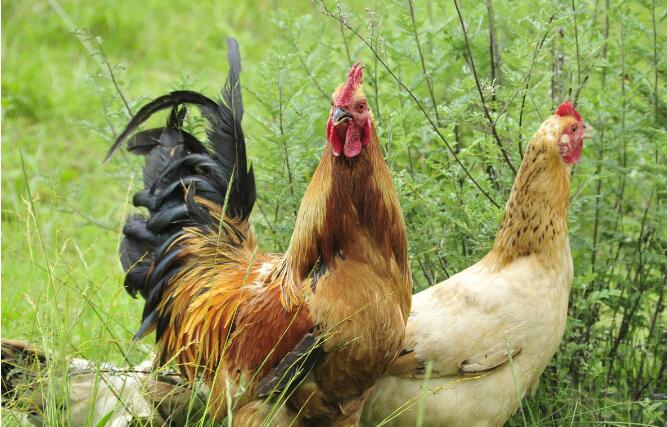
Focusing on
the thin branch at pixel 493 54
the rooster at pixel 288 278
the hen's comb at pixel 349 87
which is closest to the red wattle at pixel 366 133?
the rooster at pixel 288 278

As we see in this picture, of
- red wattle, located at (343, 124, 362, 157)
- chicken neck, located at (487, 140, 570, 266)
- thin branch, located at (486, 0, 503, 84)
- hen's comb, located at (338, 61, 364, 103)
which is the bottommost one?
chicken neck, located at (487, 140, 570, 266)

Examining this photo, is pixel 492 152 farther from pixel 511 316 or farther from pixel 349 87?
pixel 349 87

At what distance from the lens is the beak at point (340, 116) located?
3.03m

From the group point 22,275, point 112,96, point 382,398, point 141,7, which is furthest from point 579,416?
point 141,7

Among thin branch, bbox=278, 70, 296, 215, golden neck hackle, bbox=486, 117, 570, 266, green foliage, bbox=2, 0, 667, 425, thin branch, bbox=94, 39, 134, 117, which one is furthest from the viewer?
thin branch, bbox=94, 39, 134, 117

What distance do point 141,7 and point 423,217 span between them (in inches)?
213

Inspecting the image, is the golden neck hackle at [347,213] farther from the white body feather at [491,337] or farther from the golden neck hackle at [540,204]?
the golden neck hackle at [540,204]

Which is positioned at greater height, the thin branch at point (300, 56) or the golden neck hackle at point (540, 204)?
the thin branch at point (300, 56)

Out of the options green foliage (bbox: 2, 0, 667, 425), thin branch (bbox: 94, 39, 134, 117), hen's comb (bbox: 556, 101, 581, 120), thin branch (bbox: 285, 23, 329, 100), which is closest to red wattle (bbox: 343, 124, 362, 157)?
green foliage (bbox: 2, 0, 667, 425)

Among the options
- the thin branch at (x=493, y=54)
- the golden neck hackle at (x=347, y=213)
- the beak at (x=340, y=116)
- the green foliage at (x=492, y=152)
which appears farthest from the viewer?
the thin branch at (x=493, y=54)

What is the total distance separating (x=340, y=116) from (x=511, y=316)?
0.99 metres

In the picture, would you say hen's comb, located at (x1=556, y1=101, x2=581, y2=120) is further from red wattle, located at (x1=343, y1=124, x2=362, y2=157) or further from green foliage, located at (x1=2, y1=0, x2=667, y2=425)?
red wattle, located at (x1=343, y1=124, x2=362, y2=157)

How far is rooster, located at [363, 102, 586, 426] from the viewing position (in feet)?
11.1

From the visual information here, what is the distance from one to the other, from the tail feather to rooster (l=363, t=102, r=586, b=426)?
3.39 ft
